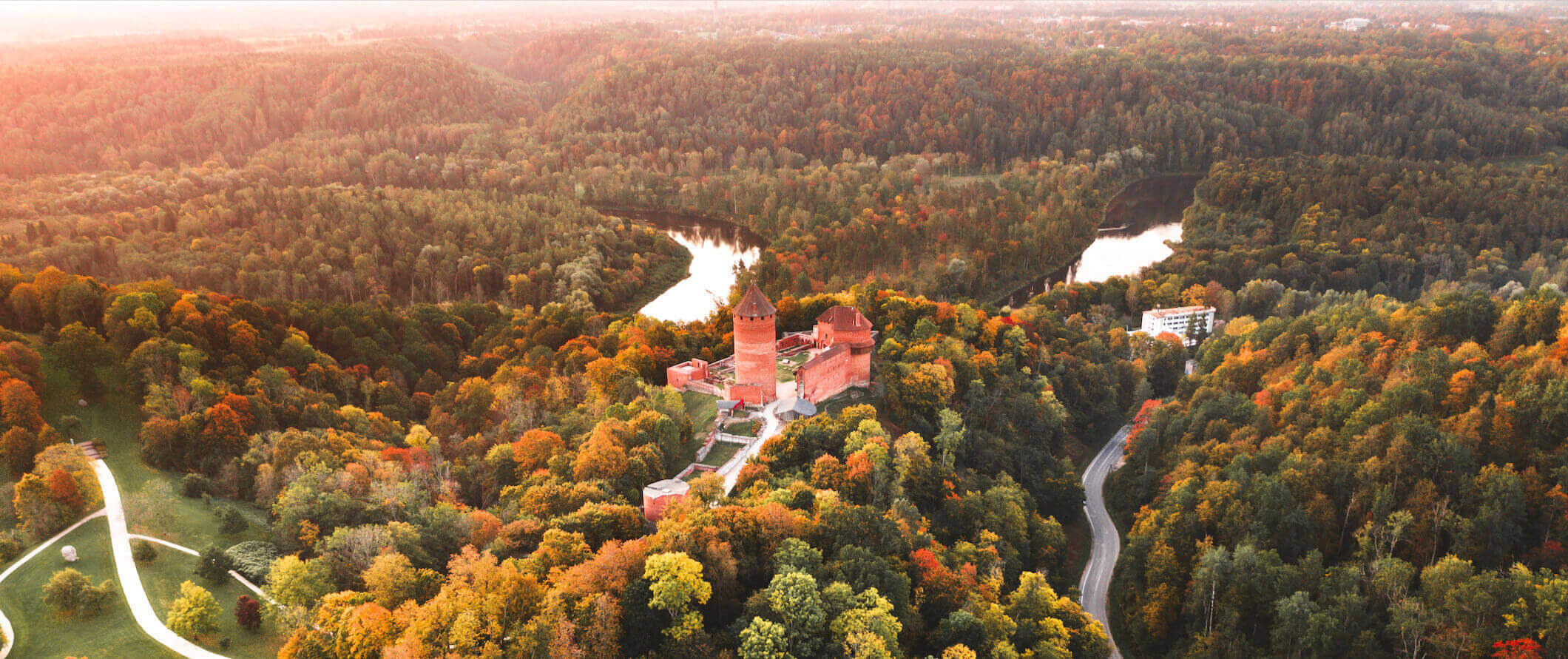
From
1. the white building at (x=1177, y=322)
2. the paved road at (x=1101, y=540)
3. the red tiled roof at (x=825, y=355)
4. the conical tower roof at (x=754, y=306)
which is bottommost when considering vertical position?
the paved road at (x=1101, y=540)

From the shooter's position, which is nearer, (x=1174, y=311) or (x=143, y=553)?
(x=143, y=553)

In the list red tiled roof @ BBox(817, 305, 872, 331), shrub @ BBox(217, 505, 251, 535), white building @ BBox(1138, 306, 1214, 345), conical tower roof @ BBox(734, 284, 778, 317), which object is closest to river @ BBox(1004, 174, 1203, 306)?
white building @ BBox(1138, 306, 1214, 345)

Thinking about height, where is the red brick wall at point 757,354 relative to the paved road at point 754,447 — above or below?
above

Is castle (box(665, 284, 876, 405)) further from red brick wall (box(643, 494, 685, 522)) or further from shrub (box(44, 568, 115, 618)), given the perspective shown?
shrub (box(44, 568, 115, 618))

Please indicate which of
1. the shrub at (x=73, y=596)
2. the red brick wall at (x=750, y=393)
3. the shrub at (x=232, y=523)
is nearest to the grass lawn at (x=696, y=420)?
the red brick wall at (x=750, y=393)

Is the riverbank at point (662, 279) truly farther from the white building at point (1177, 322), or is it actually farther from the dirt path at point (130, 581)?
the dirt path at point (130, 581)

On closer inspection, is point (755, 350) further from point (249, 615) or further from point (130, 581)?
point (130, 581)

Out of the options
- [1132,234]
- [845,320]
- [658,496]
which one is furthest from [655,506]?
[1132,234]
